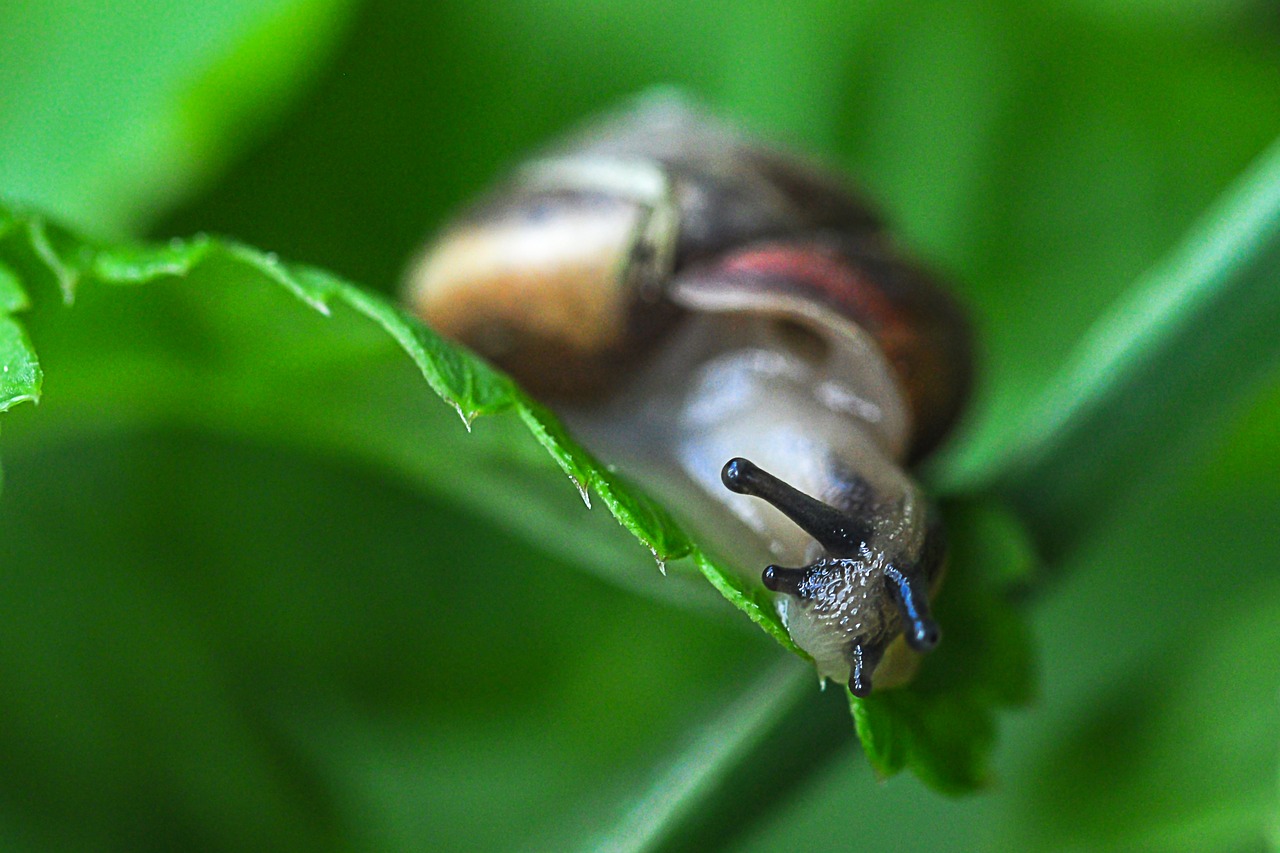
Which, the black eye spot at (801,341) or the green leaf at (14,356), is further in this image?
the black eye spot at (801,341)

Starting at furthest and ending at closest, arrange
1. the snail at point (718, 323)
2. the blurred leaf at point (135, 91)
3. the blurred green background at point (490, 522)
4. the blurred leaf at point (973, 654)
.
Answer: the blurred leaf at point (135, 91), the blurred green background at point (490, 522), the snail at point (718, 323), the blurred leaf at point (973, 654)

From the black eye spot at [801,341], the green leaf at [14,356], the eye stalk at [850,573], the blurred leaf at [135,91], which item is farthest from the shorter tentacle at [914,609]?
the blurred leaf at [135,91]

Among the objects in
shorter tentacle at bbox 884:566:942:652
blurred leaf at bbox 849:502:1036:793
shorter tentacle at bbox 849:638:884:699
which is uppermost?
shorter tentacle at bbox 884:566:942:652

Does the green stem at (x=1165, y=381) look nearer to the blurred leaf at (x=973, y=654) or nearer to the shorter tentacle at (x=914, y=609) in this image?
the blurred leaf at (x=973, y=654)

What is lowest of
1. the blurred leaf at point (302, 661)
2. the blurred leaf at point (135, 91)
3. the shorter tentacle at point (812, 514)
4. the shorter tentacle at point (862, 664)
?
the blurred leaf at point (302, 661)

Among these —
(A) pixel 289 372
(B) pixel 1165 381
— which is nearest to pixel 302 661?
(A) pixel 289 372

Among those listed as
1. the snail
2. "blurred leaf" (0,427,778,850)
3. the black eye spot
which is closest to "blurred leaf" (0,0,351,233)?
"blurred leaf" (0,427,778,850)

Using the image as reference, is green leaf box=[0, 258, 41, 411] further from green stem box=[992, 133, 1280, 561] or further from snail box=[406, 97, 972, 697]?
green stem box=[992, 133, 1280, 561]

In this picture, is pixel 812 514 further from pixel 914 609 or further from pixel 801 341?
pixel 801 341
